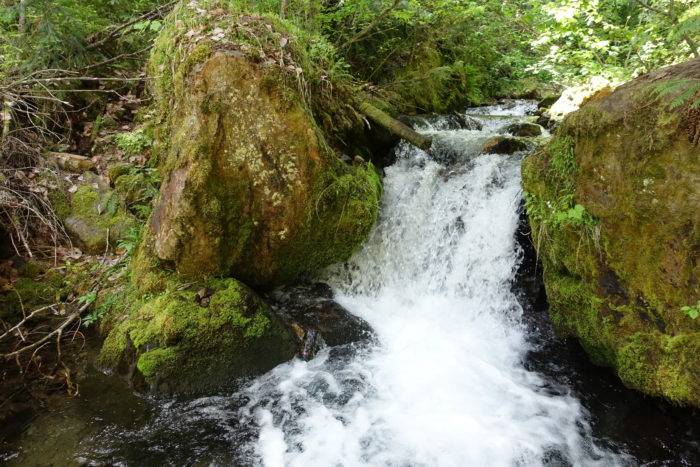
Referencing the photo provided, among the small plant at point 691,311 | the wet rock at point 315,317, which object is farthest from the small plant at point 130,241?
the small plant at point 691,311

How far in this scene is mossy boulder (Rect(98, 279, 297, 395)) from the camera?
4.18 meters

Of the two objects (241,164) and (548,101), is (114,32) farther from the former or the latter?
(548,101)

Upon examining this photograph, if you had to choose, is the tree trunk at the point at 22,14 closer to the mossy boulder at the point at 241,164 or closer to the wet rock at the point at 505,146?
the mossy boulder at the point at 241,164

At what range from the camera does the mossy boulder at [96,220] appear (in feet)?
19.3

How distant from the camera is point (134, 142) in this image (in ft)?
21.7

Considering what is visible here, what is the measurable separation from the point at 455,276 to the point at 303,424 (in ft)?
9.15

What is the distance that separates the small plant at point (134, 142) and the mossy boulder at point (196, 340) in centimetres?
300

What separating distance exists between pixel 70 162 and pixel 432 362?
6.07 metres

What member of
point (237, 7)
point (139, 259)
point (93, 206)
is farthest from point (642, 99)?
point (93, 206)

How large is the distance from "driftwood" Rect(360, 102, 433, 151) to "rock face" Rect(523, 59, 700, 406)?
6.14ft

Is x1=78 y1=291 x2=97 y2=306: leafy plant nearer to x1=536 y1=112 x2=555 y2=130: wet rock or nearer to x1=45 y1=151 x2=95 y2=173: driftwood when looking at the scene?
x1=45 y1=151 x2=95 y2=173: driftwood

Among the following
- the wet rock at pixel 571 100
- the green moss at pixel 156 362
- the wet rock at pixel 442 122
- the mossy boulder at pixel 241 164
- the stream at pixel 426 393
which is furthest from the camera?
the wet rock at pixel 571 100

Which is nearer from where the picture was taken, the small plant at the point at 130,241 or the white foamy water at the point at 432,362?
the white foamy water at the point at 432,362

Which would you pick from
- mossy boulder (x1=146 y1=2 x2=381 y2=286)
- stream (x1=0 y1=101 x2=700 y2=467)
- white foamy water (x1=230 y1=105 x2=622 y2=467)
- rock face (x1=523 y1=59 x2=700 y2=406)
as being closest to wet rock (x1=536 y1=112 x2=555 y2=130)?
white foamy water (x1=230 y1=105 x2=622 y2=467)
